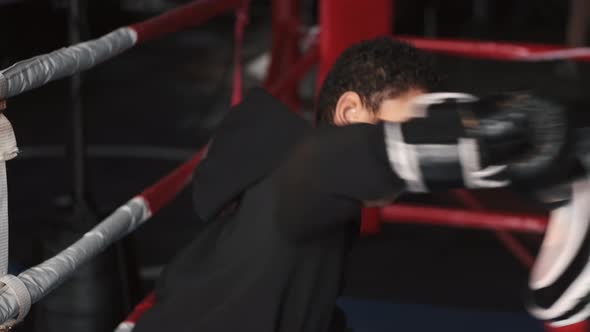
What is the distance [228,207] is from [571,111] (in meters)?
0.55

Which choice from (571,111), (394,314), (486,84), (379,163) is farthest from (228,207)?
(486,84)

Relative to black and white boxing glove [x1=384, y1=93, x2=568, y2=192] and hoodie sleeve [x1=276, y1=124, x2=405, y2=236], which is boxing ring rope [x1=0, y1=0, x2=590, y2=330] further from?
black and white boxing glove [x1=384, y1=93, x2=568, y2=192]

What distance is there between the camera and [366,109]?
1.14 metres

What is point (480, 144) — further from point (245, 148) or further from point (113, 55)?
point (113, 55)

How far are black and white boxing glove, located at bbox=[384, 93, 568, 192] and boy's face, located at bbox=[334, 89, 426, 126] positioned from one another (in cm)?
21

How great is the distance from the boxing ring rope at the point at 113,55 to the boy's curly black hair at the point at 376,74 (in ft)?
1.22

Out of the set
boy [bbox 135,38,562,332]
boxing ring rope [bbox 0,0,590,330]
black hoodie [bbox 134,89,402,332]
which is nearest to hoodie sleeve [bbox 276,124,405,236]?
boy [bbox 135,38,562,332]

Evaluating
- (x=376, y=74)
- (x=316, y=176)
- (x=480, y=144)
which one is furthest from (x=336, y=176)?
(x=376, y=74)

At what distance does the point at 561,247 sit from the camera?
3.27ft

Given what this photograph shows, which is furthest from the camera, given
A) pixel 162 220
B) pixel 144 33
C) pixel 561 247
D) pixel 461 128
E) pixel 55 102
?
pixel 55 102

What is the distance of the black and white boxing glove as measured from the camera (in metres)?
0.87

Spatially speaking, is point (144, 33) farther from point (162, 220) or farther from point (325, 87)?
point (162, 220)

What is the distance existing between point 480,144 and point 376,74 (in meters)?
0.30

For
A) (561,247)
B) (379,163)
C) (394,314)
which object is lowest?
(394,314)
